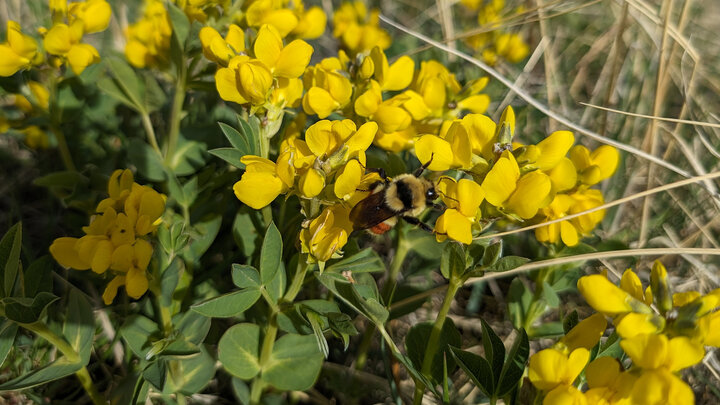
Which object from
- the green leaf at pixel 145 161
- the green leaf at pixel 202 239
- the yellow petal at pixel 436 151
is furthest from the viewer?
the green leaf at pixel 145 161

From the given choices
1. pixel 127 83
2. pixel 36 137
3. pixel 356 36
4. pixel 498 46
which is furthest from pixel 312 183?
pixel 498 46

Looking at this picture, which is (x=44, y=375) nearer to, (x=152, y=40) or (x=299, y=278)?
(x=299, y=278)


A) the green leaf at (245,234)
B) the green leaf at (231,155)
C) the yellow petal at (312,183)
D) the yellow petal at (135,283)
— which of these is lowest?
the green leaf at (245,234)

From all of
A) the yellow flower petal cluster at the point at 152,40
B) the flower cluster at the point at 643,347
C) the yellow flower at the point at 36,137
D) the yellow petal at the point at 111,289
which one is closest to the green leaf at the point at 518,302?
the flower cluster at the point at 643,347

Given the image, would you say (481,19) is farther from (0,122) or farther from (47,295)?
(47,295)

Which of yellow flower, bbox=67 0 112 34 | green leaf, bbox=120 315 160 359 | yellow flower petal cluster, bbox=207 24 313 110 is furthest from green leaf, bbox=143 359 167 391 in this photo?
yellow flower, bbox=67 0 112 34

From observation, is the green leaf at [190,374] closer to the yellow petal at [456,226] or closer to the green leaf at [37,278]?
the green leaf at [37,278]

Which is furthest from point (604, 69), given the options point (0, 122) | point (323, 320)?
point (0, 122)
